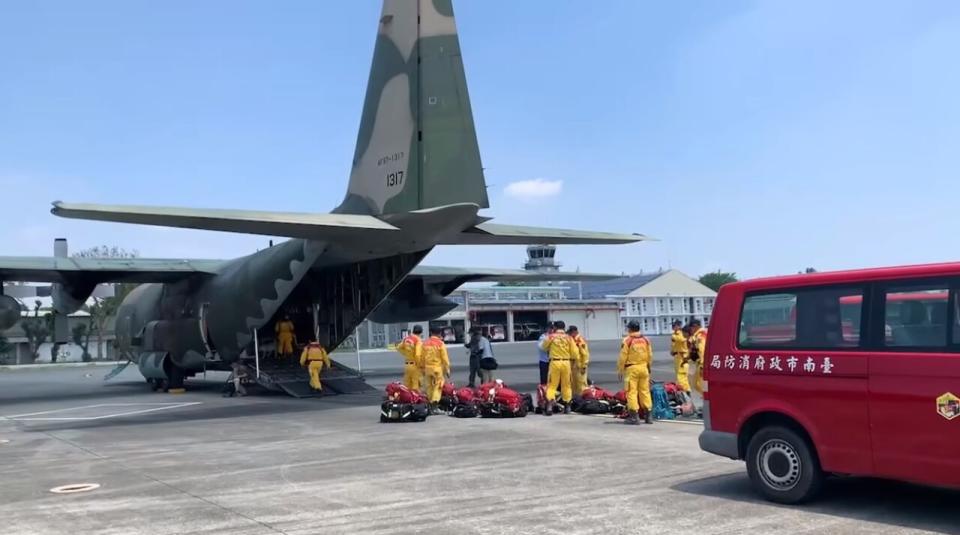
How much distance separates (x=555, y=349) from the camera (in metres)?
14.1

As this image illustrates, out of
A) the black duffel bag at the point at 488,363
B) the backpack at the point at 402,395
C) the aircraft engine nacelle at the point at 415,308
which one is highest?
the aircraft engine nacelle at the point at 415,308

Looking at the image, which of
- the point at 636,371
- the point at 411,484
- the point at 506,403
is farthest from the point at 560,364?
the point at 411,484

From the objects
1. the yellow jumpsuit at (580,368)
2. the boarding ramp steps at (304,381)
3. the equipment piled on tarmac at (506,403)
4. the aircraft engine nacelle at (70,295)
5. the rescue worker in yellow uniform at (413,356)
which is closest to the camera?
the equipment piled on tarmac at (506,403)

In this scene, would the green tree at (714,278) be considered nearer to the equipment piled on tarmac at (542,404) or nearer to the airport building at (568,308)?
the airport building at (568,308)

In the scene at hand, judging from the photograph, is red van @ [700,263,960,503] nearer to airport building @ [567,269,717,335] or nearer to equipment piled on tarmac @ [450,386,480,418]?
equipment piled on tarmac @ [450,386,480,418]

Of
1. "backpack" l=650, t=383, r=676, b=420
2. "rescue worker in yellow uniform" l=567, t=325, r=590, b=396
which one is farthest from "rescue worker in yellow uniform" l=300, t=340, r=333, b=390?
→ "backpack" l=650, t=383, r=676, b=420

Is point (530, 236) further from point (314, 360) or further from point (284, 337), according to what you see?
point (284, 337)

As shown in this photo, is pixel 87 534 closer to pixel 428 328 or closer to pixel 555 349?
pixel 555 349

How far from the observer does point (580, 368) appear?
15258 millimetres

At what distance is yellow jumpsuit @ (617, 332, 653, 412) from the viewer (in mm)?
12281

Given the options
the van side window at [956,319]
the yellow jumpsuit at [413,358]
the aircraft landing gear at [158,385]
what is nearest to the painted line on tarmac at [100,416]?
the aircraft landing gear at [158,385]

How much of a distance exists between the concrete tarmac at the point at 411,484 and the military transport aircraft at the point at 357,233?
11.7 feet

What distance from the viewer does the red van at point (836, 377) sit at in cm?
605

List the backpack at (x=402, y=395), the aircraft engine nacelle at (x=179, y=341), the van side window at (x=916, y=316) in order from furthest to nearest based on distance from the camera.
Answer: the aircraft engine nacelle at (x=179, y=341)
the backpack at (x=402, y=395)
the van side window at (x=916, y=316)
